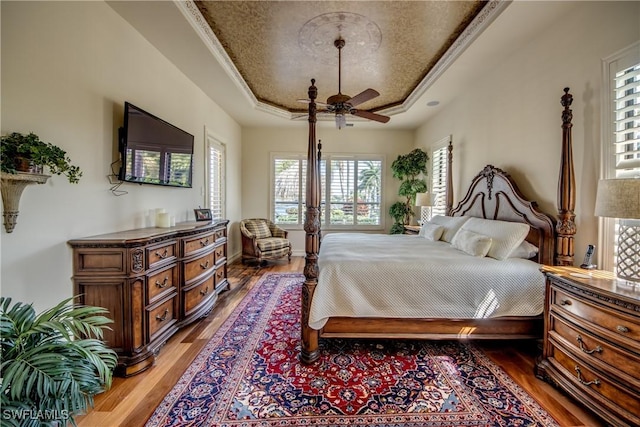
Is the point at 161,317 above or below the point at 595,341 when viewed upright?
below

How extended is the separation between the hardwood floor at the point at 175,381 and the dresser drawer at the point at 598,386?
0.60 feet

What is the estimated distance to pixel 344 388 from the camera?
1.91 meters

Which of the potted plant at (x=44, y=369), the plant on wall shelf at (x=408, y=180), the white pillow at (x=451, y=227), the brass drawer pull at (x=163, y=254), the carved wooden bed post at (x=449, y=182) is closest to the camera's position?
the potted plant at (x=44, y=369)

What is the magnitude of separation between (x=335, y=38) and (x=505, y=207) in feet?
8.44

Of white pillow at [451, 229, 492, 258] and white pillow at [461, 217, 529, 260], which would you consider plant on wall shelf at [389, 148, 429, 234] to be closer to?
white pillow at [451, 229, 492, 258]

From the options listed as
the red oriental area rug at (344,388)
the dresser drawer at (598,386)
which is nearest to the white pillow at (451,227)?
the red oriental area rug at (344,388)

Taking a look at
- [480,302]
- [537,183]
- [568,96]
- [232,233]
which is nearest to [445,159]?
[537,183]

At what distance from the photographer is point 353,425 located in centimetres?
160

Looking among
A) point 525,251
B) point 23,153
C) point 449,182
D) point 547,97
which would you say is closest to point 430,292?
point 525,251

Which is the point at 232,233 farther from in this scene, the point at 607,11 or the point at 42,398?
the point at 607,11

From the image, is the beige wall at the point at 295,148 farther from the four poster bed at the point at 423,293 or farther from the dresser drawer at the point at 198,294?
the four poster bed at the point at 423,293

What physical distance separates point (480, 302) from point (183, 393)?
2.26 m

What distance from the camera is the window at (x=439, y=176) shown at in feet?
15.5

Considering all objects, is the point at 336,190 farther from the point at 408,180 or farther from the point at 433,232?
→ the point at 433,232
